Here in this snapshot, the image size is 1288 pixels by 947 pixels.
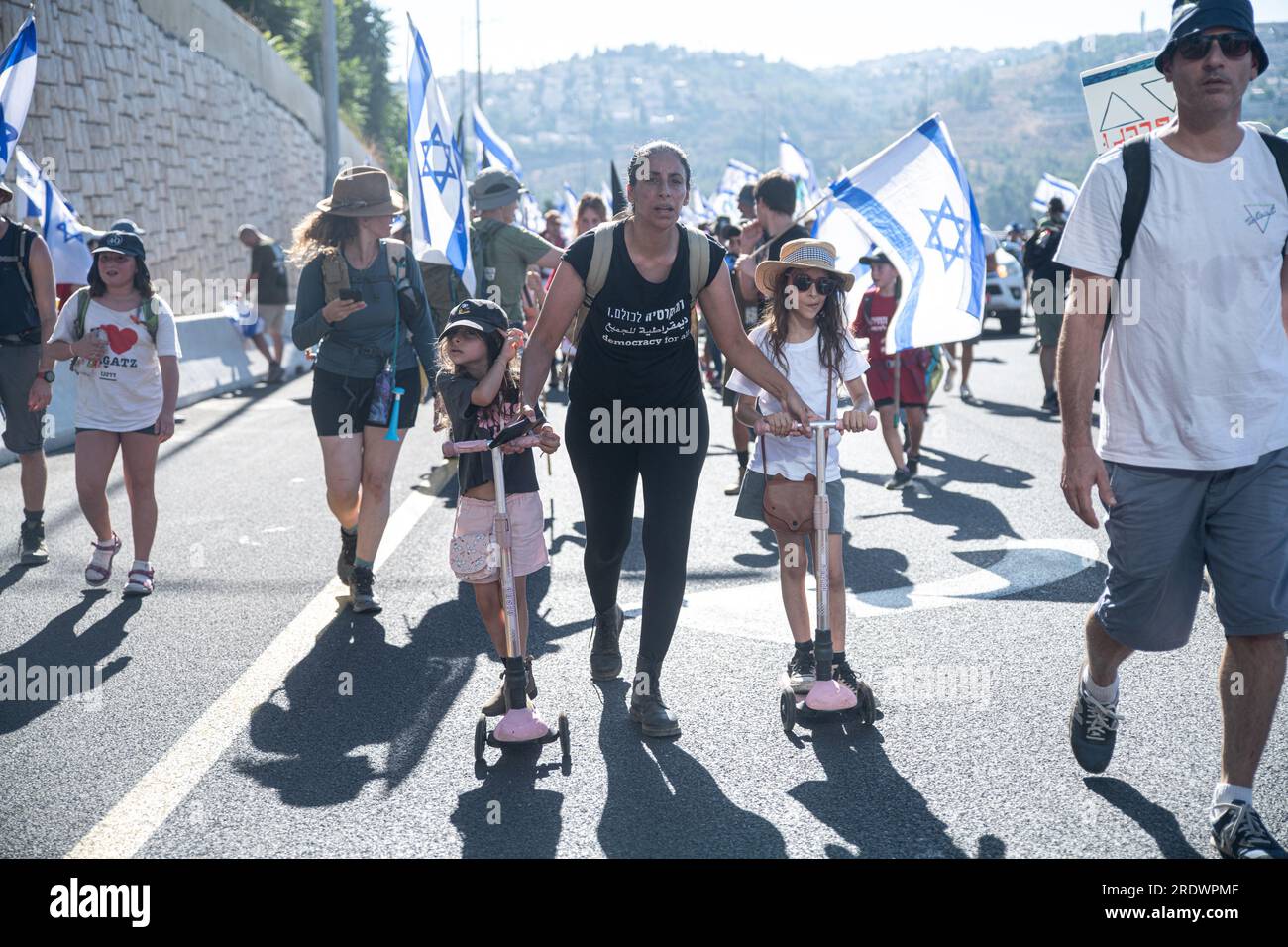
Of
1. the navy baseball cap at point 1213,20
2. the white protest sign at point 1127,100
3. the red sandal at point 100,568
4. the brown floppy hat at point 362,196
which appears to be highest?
the white protest sign at point 1127,100

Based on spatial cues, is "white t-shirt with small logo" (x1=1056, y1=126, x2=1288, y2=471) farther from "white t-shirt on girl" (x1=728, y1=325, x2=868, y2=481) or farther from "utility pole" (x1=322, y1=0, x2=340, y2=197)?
"utility pole" (x1=322, y1=0, x2=340, y2=197)

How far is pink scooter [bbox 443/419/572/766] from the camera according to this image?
4.44 meters

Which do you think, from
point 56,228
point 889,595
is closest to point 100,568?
point 889,595

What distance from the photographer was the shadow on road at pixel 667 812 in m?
3.75

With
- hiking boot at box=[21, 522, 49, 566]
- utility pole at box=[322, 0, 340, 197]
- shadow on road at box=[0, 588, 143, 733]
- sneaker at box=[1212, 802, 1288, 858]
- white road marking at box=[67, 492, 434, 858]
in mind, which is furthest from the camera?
utility pole at box=[322, 0, 340, 197]

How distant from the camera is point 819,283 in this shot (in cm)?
521

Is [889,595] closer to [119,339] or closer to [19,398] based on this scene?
[119,339]

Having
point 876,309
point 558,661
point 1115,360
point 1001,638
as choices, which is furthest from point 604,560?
point 876,309

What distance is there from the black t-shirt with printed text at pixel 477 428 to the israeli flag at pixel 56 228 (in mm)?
7744

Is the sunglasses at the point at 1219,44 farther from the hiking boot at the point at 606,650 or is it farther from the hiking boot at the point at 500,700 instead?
the hiking boot at the point at 606,650

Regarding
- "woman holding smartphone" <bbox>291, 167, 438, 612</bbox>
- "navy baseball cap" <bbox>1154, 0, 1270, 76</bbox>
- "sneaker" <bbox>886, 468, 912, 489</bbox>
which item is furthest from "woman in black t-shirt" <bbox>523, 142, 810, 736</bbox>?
"sneaker" <bbox>886, 468, 912, 489</bbox>

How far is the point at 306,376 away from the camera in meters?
19.7

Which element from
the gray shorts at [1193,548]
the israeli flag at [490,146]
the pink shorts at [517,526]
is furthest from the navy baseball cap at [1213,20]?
the israeli flag at [490,146]

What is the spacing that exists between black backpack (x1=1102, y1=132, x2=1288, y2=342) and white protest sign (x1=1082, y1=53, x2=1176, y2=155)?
17.9 feet
